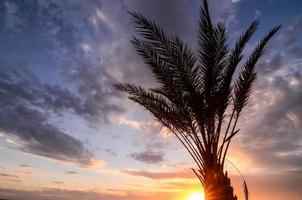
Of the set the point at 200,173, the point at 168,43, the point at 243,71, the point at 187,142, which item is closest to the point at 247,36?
the point at 243,71

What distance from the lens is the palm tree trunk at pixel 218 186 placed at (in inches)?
408

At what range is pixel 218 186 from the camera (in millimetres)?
10398

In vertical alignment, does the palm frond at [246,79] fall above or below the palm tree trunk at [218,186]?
above

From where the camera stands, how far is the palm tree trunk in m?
10.4

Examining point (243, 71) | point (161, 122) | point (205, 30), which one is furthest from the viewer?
point (161, 122)

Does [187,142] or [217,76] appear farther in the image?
[187,142]

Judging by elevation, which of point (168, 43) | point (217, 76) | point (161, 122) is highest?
point (168, 43)

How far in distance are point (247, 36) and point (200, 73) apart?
1924 mm

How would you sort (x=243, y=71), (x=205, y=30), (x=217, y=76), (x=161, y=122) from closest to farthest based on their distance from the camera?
1. (x=205, y=30)
2. (x=217, y=76)
3. (x=243, y=71)
4. (x=161, y=122)

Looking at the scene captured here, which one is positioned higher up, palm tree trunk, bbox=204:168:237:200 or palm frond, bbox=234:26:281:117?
palm frond, bbox=234:26:281:117

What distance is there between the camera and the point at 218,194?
10359 millimetres

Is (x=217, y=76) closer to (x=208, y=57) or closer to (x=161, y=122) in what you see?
A: (x=208, y=57)

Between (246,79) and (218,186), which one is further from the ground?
(246,79)

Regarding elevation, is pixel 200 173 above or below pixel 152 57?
below
